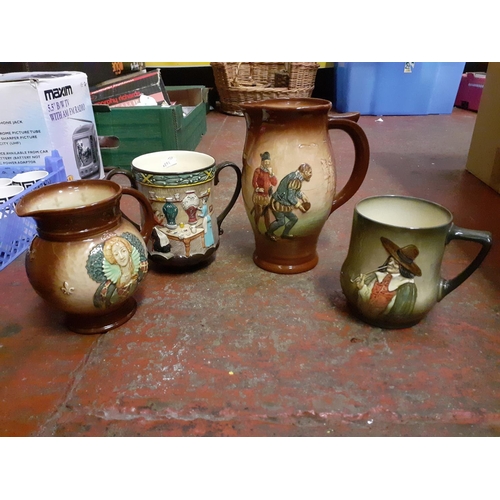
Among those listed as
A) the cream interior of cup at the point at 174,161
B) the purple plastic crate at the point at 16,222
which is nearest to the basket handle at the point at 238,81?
the purple plastic crate at the point at 16,222

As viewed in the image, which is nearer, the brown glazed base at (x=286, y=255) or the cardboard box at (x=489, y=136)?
the brown glazed base at (x=286, y=255)

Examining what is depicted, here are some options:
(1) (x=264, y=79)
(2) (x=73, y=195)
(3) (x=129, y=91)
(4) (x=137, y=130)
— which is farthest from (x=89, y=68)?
(2) (x=73, y=195)

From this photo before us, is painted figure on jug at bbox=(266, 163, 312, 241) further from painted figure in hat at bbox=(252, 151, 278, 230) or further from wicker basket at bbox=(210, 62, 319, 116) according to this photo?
wicker basket at bbox=(210, 62, 319, 116)

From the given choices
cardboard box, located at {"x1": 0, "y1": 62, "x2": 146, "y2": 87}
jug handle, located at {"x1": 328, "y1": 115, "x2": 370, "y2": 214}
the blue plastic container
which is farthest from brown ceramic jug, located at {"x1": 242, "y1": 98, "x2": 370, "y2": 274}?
the blue plastic container

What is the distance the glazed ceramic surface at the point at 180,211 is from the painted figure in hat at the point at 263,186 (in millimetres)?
73

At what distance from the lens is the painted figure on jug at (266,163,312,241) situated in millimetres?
652

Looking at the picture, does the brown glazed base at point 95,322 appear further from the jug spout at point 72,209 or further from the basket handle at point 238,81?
the basket handle at point 238,81

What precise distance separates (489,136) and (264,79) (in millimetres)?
1157

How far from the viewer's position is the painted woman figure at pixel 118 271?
21.8 inches

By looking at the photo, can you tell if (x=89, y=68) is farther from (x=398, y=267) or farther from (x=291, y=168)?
(x=398, y=267)

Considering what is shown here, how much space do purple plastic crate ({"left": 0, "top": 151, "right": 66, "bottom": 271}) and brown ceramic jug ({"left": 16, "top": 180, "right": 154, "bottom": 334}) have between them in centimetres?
21

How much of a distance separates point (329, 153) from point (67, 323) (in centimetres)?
46

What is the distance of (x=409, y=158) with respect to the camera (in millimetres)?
1416

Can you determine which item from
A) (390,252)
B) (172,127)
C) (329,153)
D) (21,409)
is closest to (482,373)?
(390,252)
